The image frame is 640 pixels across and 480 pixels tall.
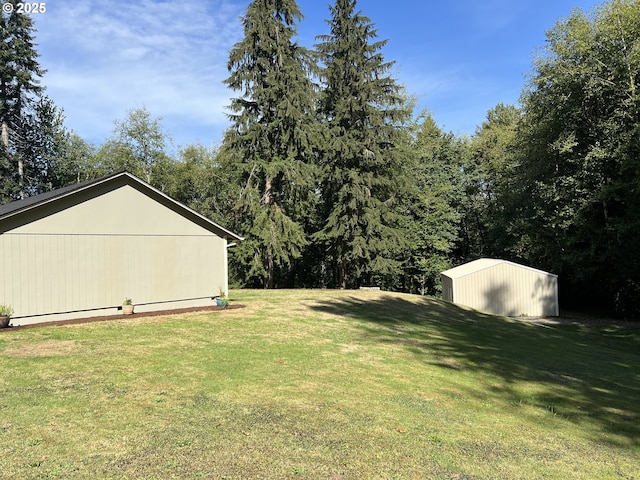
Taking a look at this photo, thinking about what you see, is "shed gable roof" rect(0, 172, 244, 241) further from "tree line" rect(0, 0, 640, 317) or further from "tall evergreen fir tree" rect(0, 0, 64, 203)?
"tall evergreen fir tree" rect(0, 0, 64, 203)

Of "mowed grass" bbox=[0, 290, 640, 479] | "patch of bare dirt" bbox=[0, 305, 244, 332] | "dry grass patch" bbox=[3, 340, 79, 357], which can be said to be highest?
"patch of bare dirt" bbox=[0, 305, 244, 332]

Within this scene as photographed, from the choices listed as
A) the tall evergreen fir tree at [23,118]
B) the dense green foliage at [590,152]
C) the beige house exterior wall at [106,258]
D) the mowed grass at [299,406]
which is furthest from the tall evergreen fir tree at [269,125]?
the tall evergreen fir tree at [23,118]

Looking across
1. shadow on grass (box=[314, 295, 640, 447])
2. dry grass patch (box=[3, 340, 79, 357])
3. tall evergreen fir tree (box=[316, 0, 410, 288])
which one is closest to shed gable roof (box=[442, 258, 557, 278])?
shadow on grass (box=[314, 295, 640, 447])

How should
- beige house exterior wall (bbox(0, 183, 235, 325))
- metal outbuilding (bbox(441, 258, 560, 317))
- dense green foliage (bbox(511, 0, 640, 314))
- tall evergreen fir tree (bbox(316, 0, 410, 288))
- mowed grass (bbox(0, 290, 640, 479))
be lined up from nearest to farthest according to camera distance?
1. mowed grass (bbox(0, 290, 640, 479))
2. beige house exterior wall (bbox(0, 183, 235, 325))
3. dense green foliage (bbox(511, 0, 640, 314))
4. metal outbuilding (bbox(441, 258, 560, 317))
5. tall evergreen fir tree (bbox(316, 0, 410, 288))

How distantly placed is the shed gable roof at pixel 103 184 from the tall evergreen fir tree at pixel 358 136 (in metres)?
10.6

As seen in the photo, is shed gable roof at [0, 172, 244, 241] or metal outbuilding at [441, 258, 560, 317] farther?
metal outbuilding at [441, 258, 560, 317]

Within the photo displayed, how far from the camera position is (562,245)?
24641mm

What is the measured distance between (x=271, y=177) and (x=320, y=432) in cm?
2070

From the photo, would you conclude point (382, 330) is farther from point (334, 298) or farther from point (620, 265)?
point (620, 265)

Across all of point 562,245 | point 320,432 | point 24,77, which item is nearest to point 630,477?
point 320,432

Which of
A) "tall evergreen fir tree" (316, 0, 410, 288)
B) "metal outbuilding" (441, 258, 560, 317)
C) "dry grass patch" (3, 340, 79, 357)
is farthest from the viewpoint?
"tall evergreen fir tree" (316, 0, 410, 288)

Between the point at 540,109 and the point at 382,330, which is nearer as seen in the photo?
the point at 382,330

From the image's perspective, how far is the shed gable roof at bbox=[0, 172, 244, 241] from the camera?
1095cm

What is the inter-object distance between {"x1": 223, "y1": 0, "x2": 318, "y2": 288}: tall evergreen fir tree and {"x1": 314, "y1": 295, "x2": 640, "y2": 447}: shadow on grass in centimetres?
781
